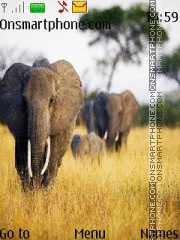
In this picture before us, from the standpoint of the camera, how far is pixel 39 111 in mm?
5227

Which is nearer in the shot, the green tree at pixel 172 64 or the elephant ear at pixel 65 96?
the elephant ear at pixel 65 96

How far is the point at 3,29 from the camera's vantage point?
5.11 metres

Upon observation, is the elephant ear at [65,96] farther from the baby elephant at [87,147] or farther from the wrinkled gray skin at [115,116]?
the wrinkled gray skin at [115,116]

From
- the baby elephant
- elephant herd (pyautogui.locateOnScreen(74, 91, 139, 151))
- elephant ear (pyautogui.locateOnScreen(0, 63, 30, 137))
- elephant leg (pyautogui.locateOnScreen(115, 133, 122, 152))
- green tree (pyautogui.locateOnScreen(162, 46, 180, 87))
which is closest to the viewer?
elephant ear (pyautogui.locateOnScreen(0, 63, 30, 137))

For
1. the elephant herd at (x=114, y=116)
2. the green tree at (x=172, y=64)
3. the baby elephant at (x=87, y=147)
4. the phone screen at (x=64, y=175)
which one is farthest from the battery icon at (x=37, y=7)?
the green tree at (x=172, y=64)

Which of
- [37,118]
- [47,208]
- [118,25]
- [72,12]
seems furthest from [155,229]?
[118,25]

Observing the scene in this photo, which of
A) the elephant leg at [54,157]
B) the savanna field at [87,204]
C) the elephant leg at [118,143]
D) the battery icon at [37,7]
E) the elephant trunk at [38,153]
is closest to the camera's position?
the savanna field at [87,204]

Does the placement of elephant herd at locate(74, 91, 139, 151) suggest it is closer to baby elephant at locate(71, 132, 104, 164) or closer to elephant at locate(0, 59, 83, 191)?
baby elephant at locate(71, 132, 104, 164)

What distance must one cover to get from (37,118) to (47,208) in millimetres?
848

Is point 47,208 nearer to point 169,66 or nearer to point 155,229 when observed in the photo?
point 155,229

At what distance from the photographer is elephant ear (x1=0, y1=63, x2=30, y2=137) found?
5.61 m

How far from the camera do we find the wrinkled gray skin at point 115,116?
1138 centimetres

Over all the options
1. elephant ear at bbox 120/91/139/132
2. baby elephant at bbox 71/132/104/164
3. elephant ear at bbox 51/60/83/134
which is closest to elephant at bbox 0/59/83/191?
elephant ear at bbox 51/60/83/134

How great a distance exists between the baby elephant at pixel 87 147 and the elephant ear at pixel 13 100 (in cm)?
347
